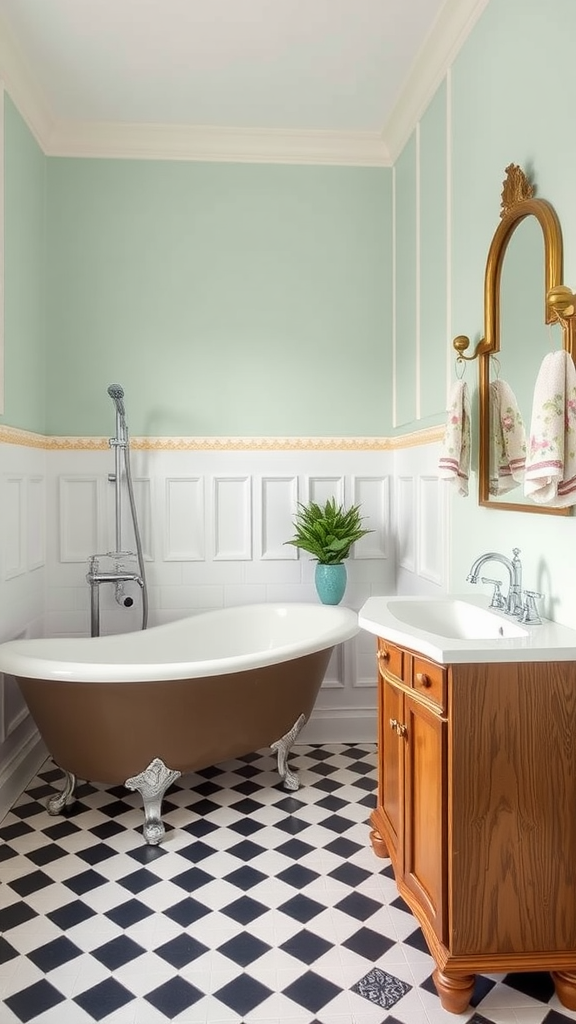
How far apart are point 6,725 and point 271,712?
1.12m

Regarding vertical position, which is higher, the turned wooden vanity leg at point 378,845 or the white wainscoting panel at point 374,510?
the white wainscoting panel at point 374,510

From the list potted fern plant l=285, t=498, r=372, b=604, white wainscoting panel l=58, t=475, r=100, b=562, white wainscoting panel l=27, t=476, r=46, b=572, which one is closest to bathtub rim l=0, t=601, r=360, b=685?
potted fern plant l=285, t=498, r=372, b=604

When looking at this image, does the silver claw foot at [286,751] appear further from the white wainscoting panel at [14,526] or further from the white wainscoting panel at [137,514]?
the white wainscoting panel at [14,526]

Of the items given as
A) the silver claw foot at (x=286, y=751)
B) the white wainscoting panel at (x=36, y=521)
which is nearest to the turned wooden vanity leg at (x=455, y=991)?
the silver claw foot at (x=286, y=751)

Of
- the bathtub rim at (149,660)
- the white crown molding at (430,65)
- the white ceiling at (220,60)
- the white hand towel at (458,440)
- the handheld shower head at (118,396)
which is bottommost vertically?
the bathtub rim at (149,660)

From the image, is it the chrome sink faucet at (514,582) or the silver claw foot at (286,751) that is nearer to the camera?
the chrome sink faucet at (514,582)

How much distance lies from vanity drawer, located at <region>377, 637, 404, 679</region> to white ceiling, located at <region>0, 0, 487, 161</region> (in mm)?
2191

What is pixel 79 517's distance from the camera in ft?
12.3

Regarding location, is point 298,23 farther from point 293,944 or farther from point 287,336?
point 293,944

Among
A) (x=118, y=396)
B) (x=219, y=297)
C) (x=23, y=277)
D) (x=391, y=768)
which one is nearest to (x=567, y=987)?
(x=391, y=768)

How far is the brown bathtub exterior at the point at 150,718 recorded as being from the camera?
2.65 meters

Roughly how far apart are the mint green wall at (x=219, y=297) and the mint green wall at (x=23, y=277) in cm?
9

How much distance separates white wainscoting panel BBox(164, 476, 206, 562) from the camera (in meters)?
3.80

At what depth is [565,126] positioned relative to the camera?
2.00m
